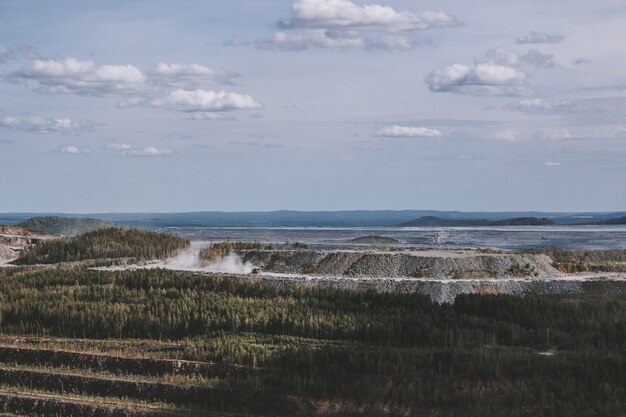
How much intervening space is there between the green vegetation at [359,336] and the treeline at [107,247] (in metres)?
15.6

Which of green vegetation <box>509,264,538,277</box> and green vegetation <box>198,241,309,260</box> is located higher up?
green vegetation <box>198,241,309,260</box>

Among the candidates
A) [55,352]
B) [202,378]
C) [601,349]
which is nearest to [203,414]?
[202,378]

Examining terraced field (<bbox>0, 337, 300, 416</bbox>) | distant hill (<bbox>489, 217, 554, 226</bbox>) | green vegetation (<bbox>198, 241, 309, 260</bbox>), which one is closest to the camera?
terraced field (<bbox>0, 337, 300, 416</bbox>)

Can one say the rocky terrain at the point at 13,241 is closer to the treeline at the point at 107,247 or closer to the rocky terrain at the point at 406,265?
the treeline at the point at 107,247

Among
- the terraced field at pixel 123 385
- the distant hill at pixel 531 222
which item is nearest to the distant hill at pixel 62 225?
the distant hill at pixel 531 222

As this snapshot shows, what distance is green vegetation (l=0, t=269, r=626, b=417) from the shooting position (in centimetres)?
3319

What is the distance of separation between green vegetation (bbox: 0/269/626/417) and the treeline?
15.6m

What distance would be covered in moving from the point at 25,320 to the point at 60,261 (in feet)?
83.3

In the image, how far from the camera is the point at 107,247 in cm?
7119

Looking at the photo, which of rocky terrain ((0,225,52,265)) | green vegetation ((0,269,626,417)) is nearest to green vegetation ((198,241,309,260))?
green vegetation ((0,269,626,417))

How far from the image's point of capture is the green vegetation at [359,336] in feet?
109

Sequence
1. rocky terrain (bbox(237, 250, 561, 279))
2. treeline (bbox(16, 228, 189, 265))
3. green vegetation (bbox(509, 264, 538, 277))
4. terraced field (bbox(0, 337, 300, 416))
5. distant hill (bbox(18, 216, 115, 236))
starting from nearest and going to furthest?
terraced field (bbox(0, 337, 300, 416))
rocky terrain (bbox(237, 250, 561, 279))
green vegetation (bbox(509, 264, 538, 277))
treeline (bbox(16, 228, 189, 265))
distant hill (bbox(18, 216, 115, 236))

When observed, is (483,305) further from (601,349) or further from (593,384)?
(593,384)

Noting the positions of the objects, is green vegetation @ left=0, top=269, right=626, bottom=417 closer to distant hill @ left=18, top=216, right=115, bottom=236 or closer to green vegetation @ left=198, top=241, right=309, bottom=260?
green vegetation @ left=198, top=241, right=309, bottom=260
